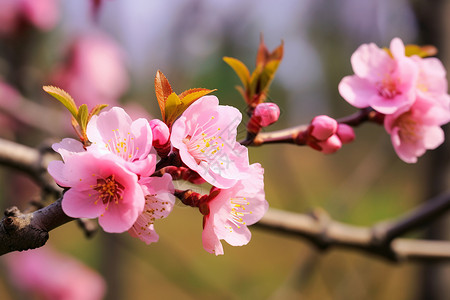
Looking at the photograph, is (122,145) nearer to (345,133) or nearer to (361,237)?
(345,133)

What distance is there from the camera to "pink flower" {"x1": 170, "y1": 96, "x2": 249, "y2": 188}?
39 cm

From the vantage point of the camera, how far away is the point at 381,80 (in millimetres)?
535

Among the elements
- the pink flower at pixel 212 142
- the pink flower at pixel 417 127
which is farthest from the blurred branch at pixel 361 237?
the pink flower at pixel 212 142

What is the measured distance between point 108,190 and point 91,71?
4.37ft

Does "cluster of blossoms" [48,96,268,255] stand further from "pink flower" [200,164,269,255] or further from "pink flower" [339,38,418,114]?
"pink flower" [339,38,418,114]

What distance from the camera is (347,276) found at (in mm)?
1621

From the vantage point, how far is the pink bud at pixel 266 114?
457 mm

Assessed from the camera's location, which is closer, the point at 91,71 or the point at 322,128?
the point at 322,128

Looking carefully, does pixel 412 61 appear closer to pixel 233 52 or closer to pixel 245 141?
pixel 245 141

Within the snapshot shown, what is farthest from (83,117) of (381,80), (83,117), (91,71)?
(91,71)

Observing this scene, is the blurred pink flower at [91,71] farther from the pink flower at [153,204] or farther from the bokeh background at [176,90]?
the pink flower at [153,204]

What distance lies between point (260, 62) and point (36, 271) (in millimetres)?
1429

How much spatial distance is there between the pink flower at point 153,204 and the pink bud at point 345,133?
8.4 inches

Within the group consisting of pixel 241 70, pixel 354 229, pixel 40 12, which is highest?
pixel 241 70
